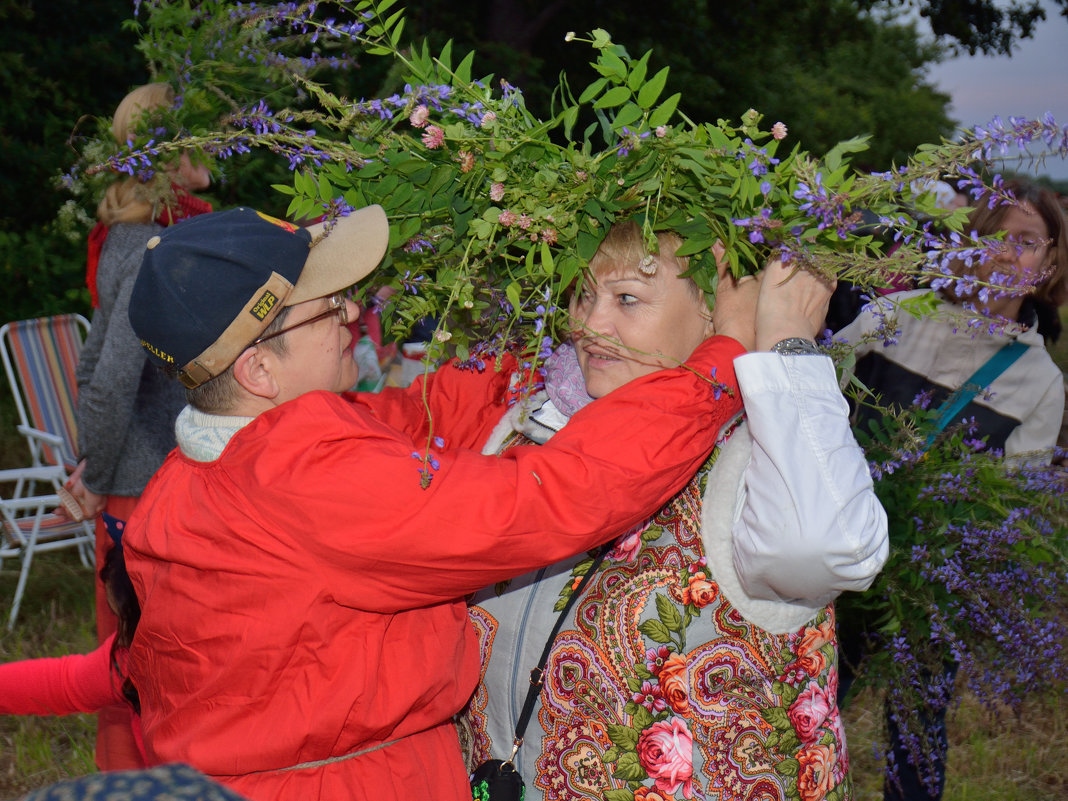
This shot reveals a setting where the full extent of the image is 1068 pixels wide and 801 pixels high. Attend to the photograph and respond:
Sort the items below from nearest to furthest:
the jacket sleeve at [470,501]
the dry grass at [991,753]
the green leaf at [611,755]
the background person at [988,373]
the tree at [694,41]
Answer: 1. the jacket sleeve at [470,501]
2. the green leaf at [611,755]
3. the background person at [988,373]
4. the dry grass at [991,753]
5. the tree at [694,41]

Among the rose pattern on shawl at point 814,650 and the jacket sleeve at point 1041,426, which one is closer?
the rose pattern on shawl at point 814,650

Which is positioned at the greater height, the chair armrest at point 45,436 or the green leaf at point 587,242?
the green leaf at point 587,242

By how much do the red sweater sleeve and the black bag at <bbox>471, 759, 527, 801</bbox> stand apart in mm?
907

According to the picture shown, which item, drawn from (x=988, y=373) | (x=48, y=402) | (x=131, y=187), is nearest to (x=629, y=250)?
(x=988, y=373)

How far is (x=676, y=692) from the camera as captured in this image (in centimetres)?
179

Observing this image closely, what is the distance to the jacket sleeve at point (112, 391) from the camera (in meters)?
3.49

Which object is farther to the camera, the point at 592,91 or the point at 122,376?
the point at 122,376

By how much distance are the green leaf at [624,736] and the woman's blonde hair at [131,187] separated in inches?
107

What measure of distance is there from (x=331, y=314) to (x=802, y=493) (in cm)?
95

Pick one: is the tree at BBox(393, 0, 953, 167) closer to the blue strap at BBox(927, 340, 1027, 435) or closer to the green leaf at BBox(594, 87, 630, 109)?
the blue strap at BBox(927, 340, 1027, 435)

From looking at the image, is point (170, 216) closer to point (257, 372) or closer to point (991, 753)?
point (257, 372)

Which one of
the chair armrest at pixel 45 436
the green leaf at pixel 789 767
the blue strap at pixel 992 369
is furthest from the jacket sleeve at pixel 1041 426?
the chair armrest at pixel 45 436

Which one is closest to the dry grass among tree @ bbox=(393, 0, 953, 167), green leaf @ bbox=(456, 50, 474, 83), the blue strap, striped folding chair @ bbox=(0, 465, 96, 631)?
the blue strap

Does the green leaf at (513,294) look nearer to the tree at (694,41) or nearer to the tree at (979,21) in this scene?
the tree at (694,41)
